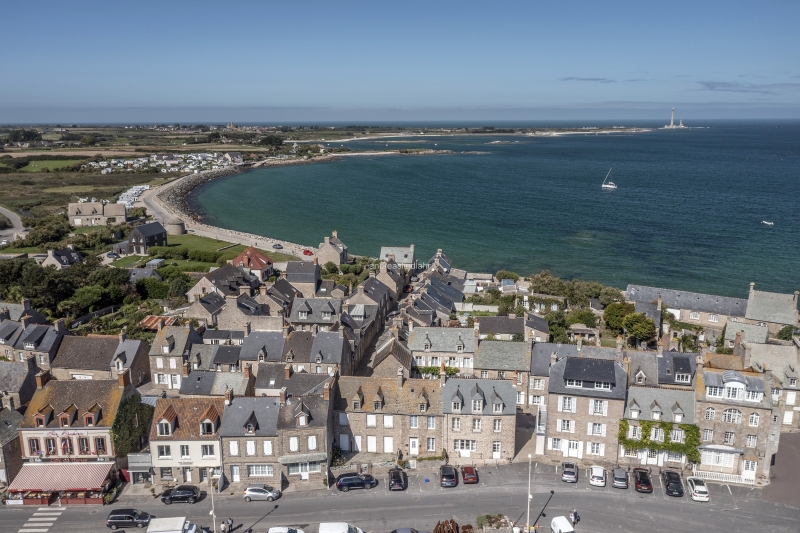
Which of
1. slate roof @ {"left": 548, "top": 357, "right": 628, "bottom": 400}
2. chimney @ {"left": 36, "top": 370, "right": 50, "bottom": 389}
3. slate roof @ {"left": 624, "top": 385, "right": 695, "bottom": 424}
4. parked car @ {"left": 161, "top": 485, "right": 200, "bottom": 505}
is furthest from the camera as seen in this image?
slate roof @ {"left": 548, "top": 357, "right": 628, "bottom": 400}

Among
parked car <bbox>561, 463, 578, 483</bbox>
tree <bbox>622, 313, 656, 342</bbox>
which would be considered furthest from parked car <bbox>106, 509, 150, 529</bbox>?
tree <bbox>622, 313, 656, 342</bbox>

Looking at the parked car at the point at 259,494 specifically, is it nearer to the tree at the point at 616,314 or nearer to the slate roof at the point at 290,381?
the slate roof at the point at 290,381

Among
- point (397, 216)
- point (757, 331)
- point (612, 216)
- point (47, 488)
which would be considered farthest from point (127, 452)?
point (612, 216)

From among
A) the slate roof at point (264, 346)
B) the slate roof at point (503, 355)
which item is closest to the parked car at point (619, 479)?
the slate roof at point (503, 355)

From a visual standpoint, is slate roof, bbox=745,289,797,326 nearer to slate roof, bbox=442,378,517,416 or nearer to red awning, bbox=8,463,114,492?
slate roof, bbox=442,378,517,416

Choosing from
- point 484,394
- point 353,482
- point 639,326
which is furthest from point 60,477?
point 639,326

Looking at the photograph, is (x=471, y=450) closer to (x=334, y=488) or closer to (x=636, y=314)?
(x=334, y=488)

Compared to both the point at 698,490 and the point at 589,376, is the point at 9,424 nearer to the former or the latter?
the point at 589,376
